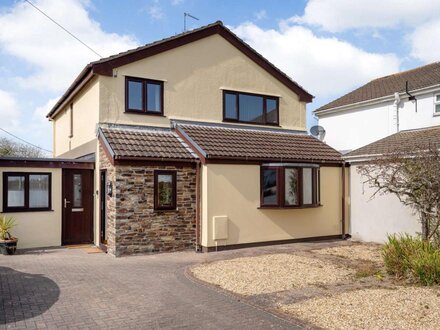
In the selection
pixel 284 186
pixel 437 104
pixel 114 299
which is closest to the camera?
pixel 114 299

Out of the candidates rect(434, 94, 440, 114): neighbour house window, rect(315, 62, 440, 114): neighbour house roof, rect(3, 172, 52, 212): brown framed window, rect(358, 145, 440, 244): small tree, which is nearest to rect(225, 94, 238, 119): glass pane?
rect(358, 145, 440, 244): small tree

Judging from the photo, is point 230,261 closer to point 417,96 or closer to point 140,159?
point 140,159

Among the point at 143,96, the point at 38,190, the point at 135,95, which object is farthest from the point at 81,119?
the point at 38,190

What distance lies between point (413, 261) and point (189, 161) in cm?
674

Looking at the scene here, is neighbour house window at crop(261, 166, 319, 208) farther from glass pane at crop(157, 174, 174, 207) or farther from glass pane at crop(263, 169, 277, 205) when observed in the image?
glass pane at crop(157, 174, 174, 207)

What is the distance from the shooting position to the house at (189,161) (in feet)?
39.3

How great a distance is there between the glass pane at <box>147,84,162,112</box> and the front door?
2.94 metres

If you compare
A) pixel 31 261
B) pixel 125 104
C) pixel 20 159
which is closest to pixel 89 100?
pixel 125 104

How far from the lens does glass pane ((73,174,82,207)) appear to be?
13.5 m

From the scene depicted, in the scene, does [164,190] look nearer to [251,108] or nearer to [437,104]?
[251,108]

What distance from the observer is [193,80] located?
576 inches

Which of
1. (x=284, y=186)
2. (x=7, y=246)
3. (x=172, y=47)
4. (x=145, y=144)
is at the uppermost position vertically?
(x=172, y=47)

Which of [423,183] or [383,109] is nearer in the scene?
[423,183]

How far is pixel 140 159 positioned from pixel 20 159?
3.79 metres
